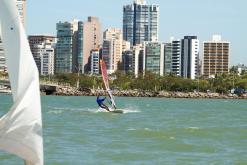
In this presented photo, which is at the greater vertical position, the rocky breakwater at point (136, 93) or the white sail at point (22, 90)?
the white sail at point (22, 90)

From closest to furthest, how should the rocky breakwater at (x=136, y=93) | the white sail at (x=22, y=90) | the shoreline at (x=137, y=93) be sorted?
the white sail at (x=22, y=90)
the shoreline at (x=137, y=93)
the rocky breakwater at (x=136, y=93)

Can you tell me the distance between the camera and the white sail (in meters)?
9.12

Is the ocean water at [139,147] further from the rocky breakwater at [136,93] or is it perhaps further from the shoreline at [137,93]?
the rocky breakwater at [136,93]

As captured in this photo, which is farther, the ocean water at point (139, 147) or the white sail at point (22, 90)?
the ocean water at point (139, 147)

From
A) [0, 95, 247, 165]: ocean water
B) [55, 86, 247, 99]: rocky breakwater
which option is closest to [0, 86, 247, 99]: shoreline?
[55, 86, 247, 99]: rocky breakwater

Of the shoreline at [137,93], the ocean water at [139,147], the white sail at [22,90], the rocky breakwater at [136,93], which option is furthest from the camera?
the rocky breakwater at [136,93]

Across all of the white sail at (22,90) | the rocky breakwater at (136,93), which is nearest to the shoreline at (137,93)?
the rocky breakwater at (136,93)

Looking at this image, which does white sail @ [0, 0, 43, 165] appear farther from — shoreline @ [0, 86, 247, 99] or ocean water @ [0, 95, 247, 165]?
→ shoreline @ [0, 86, 247, 99]

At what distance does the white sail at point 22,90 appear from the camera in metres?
9.12

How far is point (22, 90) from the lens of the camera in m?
9.11

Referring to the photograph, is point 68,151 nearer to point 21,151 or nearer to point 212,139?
point 212,139

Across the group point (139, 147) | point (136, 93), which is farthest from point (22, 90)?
point (136, 93)

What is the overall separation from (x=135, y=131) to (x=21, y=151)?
120 feet

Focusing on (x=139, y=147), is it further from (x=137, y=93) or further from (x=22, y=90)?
(x=137, y=93)
